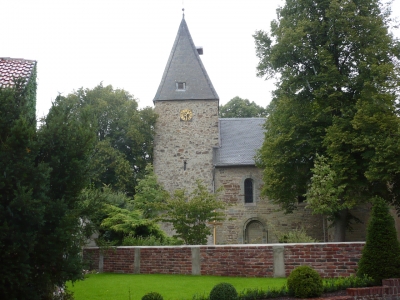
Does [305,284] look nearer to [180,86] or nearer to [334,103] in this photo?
[334,103]

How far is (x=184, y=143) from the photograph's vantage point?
1201 inches

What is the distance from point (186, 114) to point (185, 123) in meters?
0.61

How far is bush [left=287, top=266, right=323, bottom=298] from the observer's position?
930 cm

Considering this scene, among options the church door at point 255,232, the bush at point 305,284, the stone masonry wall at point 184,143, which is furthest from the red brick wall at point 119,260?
the church door at point 255,232

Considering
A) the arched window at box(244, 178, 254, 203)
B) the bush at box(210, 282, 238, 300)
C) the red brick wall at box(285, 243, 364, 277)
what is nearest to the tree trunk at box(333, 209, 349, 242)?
the arched window at box(244, 178, 254, 203)

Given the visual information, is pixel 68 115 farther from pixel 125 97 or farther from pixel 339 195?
pixel 125 97

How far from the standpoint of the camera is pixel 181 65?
3189cm

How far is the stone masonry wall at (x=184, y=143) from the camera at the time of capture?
29844 mm

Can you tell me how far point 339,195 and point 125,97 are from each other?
21.0 metres

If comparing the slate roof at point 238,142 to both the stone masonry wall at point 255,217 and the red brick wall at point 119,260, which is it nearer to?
the stone masonry wall at point 255,217

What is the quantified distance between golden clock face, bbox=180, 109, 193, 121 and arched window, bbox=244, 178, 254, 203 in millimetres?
5601

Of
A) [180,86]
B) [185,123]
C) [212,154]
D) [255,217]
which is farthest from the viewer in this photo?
[180,86]

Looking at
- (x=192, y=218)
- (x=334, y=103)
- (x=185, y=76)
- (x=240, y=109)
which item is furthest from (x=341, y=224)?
(x=240, y=109)

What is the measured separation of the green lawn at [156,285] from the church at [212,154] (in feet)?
49.9
